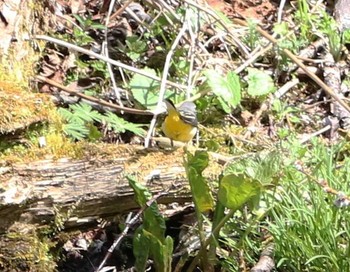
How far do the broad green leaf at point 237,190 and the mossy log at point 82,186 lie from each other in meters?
0.29

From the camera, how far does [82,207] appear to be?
2777mm

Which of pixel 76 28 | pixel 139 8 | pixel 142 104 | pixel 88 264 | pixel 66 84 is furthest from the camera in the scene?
pixel 139 8

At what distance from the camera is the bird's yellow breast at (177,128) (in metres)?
3.19

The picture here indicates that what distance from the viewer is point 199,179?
2.70 metres

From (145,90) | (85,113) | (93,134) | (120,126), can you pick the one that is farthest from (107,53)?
(93,134)

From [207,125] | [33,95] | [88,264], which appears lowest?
[88,264]

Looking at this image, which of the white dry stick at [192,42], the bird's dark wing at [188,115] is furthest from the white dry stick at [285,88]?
the bird's dark wing at [188,115]

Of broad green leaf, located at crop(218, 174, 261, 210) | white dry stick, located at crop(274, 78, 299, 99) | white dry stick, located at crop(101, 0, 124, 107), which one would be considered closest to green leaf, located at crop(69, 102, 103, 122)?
white dry stick, located at crop(101, 0, 124, 107)

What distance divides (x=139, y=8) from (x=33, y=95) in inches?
71.7

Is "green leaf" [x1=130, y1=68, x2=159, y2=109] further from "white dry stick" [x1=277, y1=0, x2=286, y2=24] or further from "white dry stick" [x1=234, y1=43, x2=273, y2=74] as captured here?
"white dry stick" [x1=277, y1=0, x2=286, y2=24]

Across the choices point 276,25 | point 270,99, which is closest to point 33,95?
point 270,99

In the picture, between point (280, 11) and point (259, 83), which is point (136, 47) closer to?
point (259, 83)

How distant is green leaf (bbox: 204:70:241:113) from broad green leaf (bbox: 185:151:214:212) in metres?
0.91

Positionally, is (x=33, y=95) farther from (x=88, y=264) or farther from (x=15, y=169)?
(x=88, y=264)
